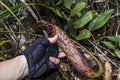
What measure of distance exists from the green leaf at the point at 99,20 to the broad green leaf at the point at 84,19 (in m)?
0.05

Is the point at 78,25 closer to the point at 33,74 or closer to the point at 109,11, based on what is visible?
the point at 109,11

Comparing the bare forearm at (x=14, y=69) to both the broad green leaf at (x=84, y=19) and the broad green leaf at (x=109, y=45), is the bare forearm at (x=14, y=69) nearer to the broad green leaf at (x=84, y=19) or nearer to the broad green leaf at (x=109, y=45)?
the broad green leaf at (x=84, y=19)

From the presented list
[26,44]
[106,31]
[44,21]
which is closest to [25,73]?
[26,44]

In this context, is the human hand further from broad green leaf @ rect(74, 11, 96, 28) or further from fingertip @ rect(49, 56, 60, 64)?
broad green leaf @ rect(74, 11, 96, 28)

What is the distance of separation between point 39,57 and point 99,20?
483mm

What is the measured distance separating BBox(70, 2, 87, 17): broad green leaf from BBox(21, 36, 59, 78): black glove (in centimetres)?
29

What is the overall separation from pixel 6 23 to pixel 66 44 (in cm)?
48

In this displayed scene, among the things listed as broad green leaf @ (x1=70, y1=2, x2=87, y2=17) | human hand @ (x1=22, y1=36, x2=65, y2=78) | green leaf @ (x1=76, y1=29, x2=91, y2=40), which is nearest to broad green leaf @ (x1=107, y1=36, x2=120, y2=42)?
green leaf @ (x1=76, y1=29, x2=91, y2=40)

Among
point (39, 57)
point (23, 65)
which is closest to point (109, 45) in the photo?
point (39, 57)

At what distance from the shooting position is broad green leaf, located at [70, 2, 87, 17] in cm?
189

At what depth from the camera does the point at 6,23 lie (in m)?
2.01

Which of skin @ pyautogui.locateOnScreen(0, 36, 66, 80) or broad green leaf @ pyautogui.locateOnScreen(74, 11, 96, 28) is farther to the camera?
broad green leaf @ pyautogui.locateOnScreen(74, 11, 96, 28)

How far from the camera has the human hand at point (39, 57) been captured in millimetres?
1751

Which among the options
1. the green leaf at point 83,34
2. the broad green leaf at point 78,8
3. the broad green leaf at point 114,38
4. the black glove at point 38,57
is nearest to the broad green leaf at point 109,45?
the broad green leaf at point 114,38
